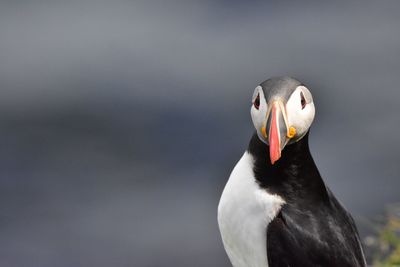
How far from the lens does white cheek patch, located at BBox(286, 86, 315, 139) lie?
537 cm

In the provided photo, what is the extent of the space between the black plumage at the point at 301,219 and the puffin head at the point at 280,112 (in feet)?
0.92

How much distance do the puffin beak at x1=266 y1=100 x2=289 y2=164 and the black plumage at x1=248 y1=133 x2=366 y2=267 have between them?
0.40 metres

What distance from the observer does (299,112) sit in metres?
5.42

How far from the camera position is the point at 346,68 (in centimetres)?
1636

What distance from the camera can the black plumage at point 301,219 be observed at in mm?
5707

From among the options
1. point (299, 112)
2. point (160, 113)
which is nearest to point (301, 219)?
point (299, 112)

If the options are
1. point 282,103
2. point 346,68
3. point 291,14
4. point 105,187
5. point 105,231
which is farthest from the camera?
point 291,14

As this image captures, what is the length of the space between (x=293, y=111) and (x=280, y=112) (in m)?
0.10

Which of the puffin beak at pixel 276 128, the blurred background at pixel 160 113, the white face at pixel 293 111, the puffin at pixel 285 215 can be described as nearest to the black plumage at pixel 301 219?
the puffin at pixel 285 215

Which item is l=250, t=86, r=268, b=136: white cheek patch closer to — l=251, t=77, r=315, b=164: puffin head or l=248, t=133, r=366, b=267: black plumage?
l=251, t=77, r=315, b=164: puffin head

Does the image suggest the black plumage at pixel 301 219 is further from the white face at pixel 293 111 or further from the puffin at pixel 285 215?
the white face at pixel 293 111

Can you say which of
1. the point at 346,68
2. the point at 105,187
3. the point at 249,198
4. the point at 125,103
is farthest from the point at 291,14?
the point at 249,198

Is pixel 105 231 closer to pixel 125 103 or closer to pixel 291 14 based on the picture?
pixel 125 103

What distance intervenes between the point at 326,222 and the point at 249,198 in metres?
0.44
